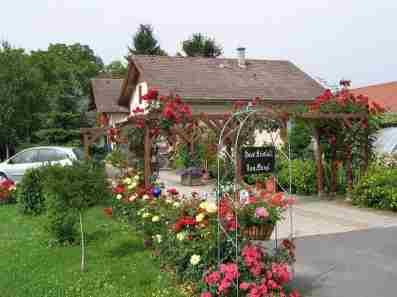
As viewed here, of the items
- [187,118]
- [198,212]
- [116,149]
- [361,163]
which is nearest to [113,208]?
[116,149]

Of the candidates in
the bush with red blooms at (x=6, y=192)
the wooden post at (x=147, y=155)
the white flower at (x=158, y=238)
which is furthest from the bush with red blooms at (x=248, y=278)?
the bush with red blooms at (x=6, y=192)

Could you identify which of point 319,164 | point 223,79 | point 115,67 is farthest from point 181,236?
point 115,67

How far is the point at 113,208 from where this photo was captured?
10.0 m

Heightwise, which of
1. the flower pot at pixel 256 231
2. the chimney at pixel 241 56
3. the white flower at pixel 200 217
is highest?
the chimney at pixel 241 56

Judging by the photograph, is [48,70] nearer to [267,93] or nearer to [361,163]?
[267,93]

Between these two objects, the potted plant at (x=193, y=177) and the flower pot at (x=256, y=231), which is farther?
the potted plant at (x=193, y=177)

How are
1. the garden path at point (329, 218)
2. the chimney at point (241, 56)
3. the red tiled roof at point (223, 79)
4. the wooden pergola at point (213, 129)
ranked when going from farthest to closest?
the chimney at point (241, 56) → the red tiled roof at point (223, 79) → the wooden pergola at point (213, 129) → the garden path at point (329, 218)

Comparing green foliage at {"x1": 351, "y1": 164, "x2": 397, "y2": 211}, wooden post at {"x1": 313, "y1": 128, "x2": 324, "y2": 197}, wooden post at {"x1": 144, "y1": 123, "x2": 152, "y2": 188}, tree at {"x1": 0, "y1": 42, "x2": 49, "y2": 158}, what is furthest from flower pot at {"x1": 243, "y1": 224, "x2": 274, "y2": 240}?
tree at {"x1": 0, "y1": 42, "x2": 49, "y2": 158}

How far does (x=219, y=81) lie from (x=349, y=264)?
765 inches

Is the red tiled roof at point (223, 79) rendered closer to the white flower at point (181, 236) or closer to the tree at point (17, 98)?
the tree at point (17, 98)

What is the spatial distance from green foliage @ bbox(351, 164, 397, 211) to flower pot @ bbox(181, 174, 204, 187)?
22.4 feet

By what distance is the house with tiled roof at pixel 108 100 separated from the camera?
1315 inches

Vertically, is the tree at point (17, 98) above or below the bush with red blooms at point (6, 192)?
above

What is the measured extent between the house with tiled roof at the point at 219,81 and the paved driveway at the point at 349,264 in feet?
47.8
